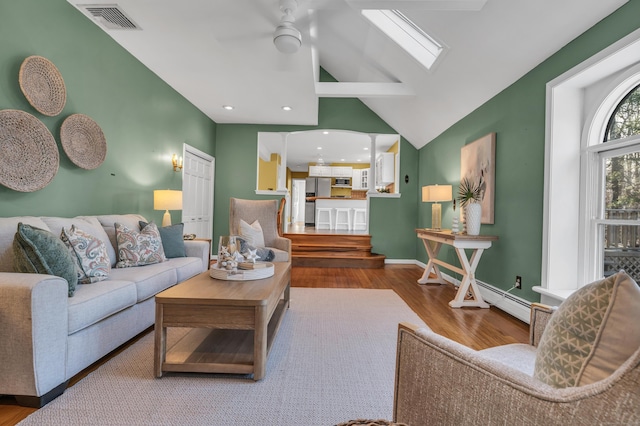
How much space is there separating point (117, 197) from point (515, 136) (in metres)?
4.19

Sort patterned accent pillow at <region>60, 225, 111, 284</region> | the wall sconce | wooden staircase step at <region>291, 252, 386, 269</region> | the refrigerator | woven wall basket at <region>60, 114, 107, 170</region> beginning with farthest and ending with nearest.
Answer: the refrigerator
wooden staircase step at <region>291, 252, 386, 269</region>
the wall sconce
woven wall basket at <region>60, 114, 107, 170</region>
patterned accent pillow at <region>60, 225, 111, 284</region>

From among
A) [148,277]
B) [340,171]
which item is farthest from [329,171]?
[148,277]

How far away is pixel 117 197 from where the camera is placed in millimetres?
3494

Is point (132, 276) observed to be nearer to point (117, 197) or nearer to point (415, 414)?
point (117, 197)

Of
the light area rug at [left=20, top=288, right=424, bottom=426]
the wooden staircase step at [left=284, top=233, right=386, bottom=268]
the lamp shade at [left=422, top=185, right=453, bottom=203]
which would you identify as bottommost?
the light area rug at [left=20, top=288, right=424, bottom=426]

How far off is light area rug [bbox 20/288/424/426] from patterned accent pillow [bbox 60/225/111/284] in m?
0.55

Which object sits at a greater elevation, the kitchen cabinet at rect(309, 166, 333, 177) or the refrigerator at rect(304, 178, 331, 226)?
the kitchen cabinet at rect(309, 166, 333, 177)

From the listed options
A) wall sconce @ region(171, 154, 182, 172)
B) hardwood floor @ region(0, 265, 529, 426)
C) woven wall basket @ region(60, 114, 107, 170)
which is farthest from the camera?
wall sconce @ region(171, 154, 182, 172)

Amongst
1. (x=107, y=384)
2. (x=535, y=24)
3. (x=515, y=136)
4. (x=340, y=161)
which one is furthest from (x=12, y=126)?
(x=340, y=161)

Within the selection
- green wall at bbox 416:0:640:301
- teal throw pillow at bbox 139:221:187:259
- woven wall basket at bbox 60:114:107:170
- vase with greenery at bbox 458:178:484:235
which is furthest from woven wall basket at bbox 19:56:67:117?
green wall at bbox 416:0:640:301

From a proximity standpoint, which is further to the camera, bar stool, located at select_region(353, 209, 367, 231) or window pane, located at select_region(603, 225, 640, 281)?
bar stool, located at select_region(353, 209, 367, 231)

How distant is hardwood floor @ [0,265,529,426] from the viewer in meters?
2.36

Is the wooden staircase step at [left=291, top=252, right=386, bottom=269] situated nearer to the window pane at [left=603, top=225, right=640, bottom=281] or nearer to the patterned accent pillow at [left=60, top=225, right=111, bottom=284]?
the window pane at [left=603, top=225, right=640, bottom=281]

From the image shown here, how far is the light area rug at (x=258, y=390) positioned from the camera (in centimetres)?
148
